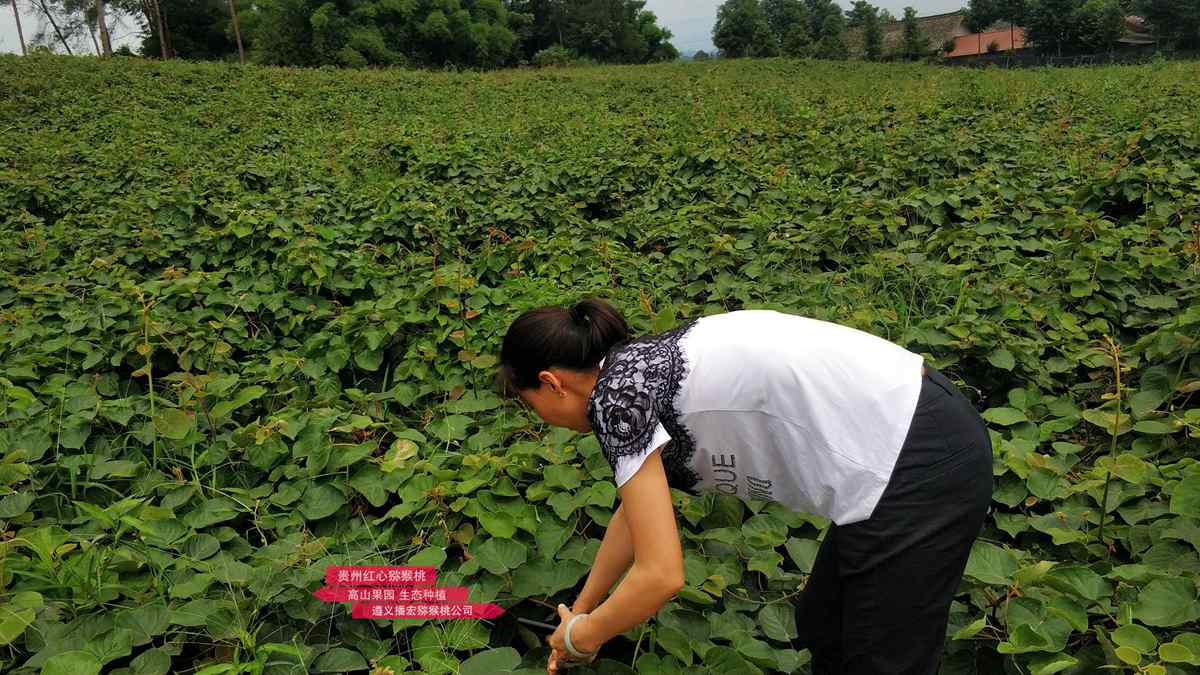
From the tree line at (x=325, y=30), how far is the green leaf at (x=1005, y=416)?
21.6 m

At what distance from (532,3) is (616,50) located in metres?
4.66

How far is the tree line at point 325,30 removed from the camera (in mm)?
21922

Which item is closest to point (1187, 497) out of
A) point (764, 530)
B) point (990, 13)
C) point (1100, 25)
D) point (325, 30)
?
point (764, 530)

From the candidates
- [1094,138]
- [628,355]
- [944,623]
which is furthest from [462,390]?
[1094,138]

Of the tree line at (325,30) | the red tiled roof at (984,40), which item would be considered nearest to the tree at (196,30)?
the tree line at (325,30)

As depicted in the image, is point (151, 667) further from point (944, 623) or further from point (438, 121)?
point (438, 121)

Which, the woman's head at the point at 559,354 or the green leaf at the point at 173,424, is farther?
the green leaf at the point at 173,424

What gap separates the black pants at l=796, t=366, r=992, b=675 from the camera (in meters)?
1.07

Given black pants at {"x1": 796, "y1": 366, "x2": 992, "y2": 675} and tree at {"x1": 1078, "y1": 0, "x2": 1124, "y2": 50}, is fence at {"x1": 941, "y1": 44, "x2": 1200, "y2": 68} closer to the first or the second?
tree at {"x1": 1078, "y1": 0, "x2": 1124, "y2": 50}

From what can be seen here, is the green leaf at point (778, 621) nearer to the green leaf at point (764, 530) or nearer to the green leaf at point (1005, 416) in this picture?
the green leaf at point (764, 530)

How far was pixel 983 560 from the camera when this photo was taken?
58.4 inches

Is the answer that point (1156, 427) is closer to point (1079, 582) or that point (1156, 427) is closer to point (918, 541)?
point (1079, 582)

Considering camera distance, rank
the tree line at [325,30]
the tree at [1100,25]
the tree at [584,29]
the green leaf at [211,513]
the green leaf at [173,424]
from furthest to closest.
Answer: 1. the tree at [584,29]
2. the tree at [1100,25]
3. the tree line at [325,30]
4. the green leaf at [173,424]
5. the green leaf at [211,513]

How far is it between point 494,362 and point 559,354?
1.45m
